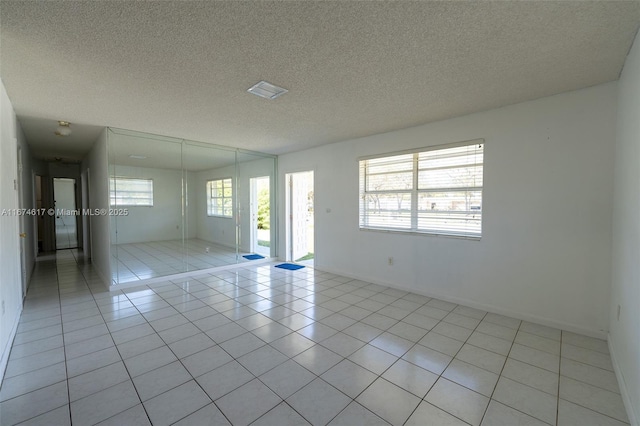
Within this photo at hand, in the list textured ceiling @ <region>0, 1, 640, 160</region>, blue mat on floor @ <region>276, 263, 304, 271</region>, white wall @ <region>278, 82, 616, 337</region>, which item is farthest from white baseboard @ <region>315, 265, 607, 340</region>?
textured ceiling @ <region>0, 1, 640, 160</region>

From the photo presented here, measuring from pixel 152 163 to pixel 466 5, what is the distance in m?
5.30

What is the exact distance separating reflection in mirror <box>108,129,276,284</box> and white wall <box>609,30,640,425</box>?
5528 mm

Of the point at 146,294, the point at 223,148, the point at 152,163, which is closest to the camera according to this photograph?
the point at 146,294

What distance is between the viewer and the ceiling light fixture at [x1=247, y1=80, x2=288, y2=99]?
258 cm

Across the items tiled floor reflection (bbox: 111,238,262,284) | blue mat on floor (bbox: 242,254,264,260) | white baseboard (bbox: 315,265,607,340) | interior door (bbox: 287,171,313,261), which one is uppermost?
interior door (bbox: 287,171,313,261)

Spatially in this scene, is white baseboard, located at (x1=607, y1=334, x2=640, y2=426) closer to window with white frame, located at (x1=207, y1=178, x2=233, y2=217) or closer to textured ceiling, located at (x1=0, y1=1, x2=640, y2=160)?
textured ceiling, located at (x1=0, y1=1, x2=640, y2=160)

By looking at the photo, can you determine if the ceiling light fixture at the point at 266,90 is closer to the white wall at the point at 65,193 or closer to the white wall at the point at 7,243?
the white wall at the point at 7,243

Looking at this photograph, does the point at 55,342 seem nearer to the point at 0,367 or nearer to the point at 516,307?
the point at 0,367

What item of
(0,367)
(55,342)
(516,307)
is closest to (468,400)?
(516,307)

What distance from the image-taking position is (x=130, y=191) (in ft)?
16.3

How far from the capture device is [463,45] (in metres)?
1.96

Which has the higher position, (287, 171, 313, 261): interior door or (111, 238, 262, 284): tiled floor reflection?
(287, 171, 313, 261): interior door

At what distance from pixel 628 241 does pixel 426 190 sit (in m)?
2.10

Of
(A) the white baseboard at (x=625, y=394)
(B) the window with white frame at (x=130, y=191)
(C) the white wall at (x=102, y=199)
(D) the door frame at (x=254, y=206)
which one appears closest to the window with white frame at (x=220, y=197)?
(D) the door frame at (x=254, y=206)
